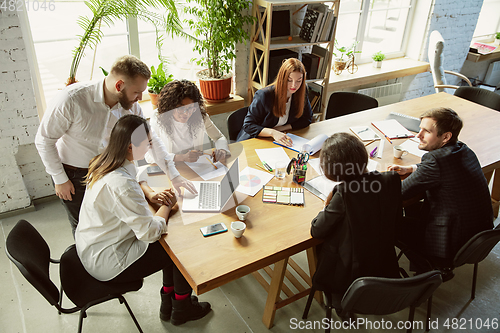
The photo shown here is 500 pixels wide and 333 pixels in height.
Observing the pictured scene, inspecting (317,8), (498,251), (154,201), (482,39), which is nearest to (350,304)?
(154,201)

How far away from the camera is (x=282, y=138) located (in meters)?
2.88

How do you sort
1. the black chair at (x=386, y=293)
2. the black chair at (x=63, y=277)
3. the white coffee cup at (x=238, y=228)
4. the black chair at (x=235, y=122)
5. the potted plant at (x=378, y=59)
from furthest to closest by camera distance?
the potted plant at (x=378, y=59), the black chair at (x=235, y=122), the white coffee cup at (x=238, y=228), the black chair at (x=63, y=277), the black chair at (x=386, y=293)

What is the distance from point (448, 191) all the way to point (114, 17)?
8.84ft

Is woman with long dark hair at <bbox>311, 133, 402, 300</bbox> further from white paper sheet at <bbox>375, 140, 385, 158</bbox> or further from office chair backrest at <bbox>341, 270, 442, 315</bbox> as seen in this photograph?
white paper sheet at <bbox>375, 140, 385, 158</bbox>

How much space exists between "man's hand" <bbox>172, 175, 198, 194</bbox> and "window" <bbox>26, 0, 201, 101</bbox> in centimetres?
158

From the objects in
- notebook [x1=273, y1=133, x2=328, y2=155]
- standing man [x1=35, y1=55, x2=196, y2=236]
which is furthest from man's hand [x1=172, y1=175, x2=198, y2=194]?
notebook [x1=273, y1=133, x2=328, y2=155]

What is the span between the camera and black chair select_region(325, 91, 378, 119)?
3.62 m

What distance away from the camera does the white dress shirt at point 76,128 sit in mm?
2170

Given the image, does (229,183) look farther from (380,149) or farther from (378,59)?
(378,59)

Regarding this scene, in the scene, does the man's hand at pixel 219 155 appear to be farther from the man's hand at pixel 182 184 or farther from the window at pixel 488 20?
the window at pixel 488 20

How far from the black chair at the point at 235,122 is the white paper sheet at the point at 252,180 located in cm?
71

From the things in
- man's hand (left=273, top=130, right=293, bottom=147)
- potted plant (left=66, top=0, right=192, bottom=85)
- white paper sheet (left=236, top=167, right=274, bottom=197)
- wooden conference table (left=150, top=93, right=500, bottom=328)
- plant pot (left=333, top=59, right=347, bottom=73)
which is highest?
potted plant (left=66, top=0, right=192, bottom=85)

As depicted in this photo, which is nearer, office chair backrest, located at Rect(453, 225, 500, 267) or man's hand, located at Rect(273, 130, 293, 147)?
office chair backrest, located at Rect(453, 225, 500, 267)

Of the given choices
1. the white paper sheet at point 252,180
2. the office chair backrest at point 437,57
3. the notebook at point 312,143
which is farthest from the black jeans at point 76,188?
the office chair backrest at point 437,57
